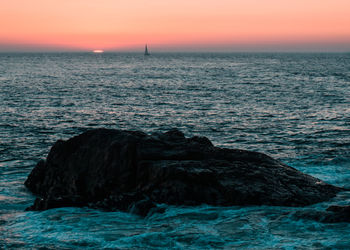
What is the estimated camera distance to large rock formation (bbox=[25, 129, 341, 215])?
41.4 ft

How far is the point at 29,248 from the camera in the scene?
9820 millimetres

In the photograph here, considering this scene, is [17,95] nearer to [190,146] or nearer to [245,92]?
[245,92]

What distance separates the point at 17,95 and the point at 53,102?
8.72 metres

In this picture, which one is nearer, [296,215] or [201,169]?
[296,215]

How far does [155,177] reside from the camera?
12.9 m

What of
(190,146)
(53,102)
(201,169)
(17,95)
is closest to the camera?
(201,169)

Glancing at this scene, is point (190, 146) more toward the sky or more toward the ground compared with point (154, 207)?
more toward the sky

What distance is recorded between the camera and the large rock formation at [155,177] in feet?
41.4

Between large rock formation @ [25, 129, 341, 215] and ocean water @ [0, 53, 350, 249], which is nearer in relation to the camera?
ocean water @ [0, 53, 350, 249]

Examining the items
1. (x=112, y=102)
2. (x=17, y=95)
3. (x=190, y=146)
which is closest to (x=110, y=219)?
(x=190, y=146)

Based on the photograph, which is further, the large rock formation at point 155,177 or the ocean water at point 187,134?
the large rock formation at point 155,177

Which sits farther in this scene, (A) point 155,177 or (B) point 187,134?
(B) point 187,134

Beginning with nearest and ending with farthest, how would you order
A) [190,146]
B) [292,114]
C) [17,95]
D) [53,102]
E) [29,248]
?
[29,248]
[190,146]
[292,114]
[53,102]
[17,95]

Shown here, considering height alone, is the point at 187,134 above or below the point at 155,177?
below
